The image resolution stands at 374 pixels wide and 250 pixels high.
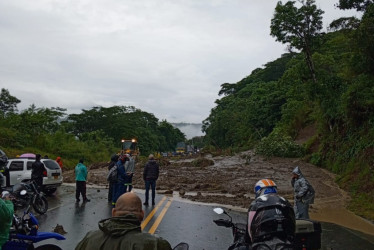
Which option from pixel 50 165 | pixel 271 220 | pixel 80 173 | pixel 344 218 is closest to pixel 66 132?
pixel 50 165

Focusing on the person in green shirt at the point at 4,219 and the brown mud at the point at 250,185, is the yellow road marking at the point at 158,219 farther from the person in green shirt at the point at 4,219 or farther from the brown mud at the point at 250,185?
the person in green shirt at the point at 4,219

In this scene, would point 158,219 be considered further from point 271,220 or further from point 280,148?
point 280,148

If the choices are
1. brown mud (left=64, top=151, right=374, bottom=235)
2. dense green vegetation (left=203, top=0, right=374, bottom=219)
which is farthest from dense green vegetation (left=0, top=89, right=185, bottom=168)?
dense green vegetation (left=203, top=0, right=374, bottom=219)

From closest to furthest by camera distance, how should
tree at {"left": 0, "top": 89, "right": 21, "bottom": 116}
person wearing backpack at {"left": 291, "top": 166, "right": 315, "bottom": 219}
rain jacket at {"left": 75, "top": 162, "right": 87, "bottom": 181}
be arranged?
person wearing backpack at {"left": 291, "top": 166, "right": 315, "bottom": 219}, rain jacket at {"left": 75, "top": 162, "right": 87, "bottom": 181}, tree at {"left": 0, "top": 89, "right": 21, "bottom": 116}

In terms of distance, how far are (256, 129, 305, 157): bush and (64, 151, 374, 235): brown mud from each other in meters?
1.36

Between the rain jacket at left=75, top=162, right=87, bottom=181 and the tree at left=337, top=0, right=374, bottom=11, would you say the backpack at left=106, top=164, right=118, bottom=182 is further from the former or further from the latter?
the tree at left=337, top=0, right=374, bottom=11

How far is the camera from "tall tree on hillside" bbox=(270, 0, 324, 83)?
22078mm

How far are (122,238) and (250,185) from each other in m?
17.8

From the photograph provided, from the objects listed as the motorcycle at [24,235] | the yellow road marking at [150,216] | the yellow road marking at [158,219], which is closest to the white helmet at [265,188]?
the motorcycle at [24,235]

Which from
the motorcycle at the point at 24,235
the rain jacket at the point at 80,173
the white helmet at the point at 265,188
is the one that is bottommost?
the motorcycle at the point at 24,235

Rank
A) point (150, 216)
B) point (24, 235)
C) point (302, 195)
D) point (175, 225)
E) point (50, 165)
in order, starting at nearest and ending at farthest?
point (24, 235)
point (302, 195)
point (175, 225)
point (150, 216)
point (50, 165)

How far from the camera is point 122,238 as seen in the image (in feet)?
8.33

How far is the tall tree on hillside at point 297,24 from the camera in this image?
869 inches

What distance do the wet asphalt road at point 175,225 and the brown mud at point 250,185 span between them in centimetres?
154
